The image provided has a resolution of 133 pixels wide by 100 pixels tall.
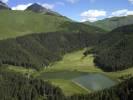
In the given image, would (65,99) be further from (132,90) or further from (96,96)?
(132,90)

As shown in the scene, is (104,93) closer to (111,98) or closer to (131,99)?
(111,98)

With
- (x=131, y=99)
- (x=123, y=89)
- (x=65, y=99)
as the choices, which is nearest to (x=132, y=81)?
(x=123, y=89)

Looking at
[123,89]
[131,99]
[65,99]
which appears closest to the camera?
[131,99]

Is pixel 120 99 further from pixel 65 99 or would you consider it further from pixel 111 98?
pixel 65 99

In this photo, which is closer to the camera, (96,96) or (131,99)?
(131,99)

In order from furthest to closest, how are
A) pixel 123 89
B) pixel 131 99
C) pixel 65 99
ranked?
pixel 65 99 < pixel 123 89 < pixel 131 99

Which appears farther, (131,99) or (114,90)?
(114,90)

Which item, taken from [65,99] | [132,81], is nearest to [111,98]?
[132,81]

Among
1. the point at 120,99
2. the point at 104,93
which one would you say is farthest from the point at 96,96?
the point at 120,99
